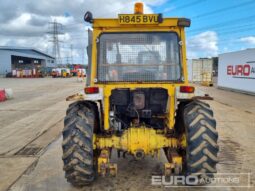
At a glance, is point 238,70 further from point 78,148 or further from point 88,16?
point 78,148

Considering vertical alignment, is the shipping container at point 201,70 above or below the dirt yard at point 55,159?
above

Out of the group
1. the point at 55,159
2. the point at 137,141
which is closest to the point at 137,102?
the point at 137,141

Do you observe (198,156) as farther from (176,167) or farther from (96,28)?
(96,28)

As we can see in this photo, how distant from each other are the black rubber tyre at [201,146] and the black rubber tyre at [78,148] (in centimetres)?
148

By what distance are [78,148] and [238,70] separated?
1801 cm

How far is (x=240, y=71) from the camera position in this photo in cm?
1925

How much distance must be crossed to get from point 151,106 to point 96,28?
1608 millimetres

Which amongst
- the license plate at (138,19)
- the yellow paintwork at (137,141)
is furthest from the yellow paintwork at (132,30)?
the yellow paintwork at (137,141)

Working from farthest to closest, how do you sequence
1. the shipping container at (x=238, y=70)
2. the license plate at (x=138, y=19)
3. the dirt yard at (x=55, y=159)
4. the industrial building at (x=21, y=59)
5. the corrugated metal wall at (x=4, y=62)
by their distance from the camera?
the industrial building at (x=21, y=59), the corrugated metal wall at (x=4, y=62), the shipping container at (x=238, y=70), the dirt yard at (x=55, y=159), the license plate at (x=138, y=19)

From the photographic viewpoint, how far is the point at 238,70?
64.3 ft

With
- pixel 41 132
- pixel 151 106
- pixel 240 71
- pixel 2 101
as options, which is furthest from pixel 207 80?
pixel 151 106

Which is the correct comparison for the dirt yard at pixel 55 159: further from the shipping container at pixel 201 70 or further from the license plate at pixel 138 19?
the shipping container at pixel 201 70

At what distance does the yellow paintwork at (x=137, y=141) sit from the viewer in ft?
14.1

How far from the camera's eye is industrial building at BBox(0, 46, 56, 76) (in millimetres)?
60528
